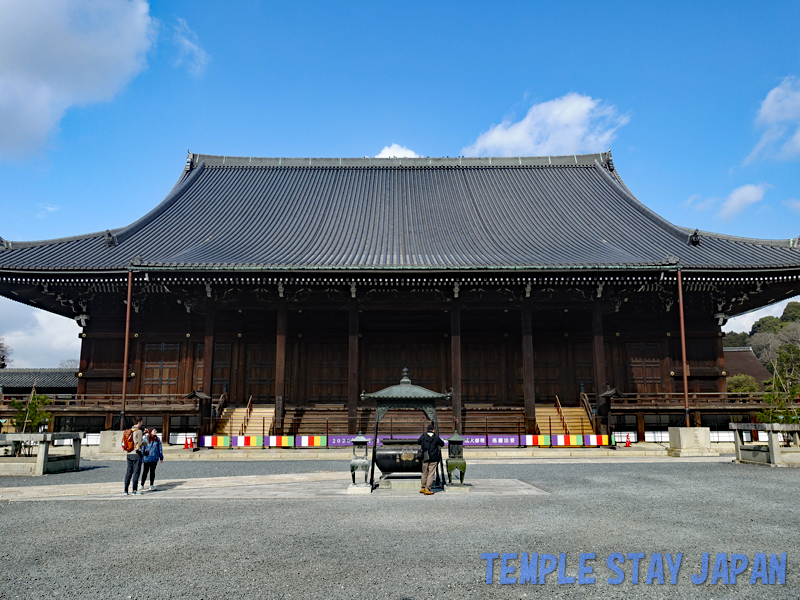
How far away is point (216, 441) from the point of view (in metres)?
19.3

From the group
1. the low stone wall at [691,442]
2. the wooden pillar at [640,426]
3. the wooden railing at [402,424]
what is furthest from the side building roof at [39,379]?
the low stone wall at [691,442]

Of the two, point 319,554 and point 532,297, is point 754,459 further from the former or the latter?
point 319,554

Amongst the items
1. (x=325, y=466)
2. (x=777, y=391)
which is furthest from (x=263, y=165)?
(x=777, y=391)

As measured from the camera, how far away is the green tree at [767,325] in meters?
72.7

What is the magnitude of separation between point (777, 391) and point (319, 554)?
17.9 m

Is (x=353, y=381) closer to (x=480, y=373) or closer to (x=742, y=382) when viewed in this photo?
(x=480, y=373)

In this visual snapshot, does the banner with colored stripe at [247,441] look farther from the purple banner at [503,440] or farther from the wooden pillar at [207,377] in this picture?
the purple banner at [503,440]

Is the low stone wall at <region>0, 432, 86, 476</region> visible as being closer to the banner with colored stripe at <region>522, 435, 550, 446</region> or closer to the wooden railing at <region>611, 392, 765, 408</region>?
the banner with colored stripe at <region>522, 435, 550, 446</region>

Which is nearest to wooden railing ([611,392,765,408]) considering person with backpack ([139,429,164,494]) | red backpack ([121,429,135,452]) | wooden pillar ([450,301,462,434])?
wooden pillar ([450,301,462,434])

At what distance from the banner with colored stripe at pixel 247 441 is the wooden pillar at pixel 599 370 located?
40.2ft

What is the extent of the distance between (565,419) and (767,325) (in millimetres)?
69923

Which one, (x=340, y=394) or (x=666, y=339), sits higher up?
(x=666, y=339)

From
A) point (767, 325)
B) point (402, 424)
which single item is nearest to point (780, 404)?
point (402, 424)

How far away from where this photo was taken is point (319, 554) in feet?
20.9
